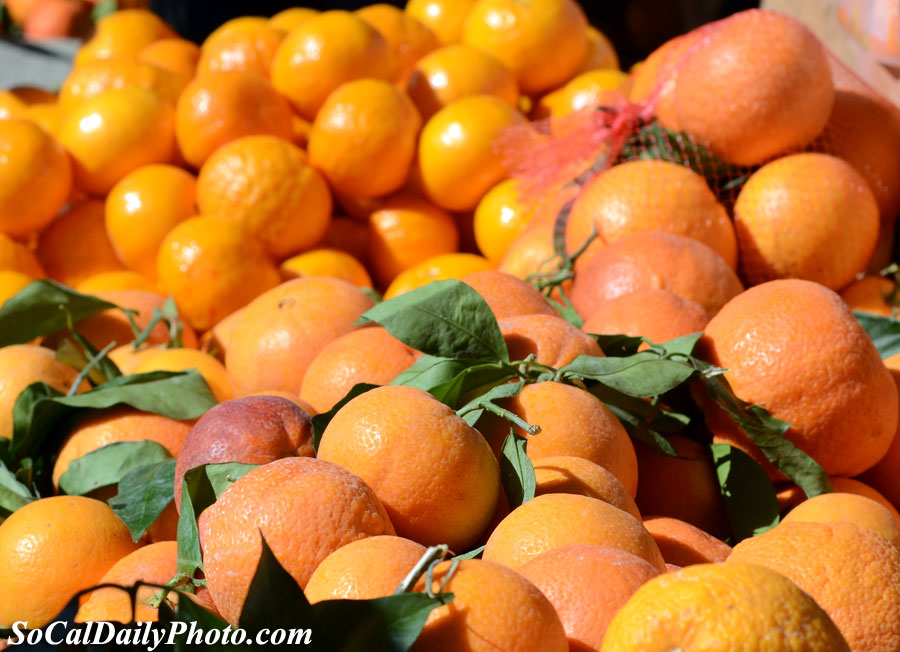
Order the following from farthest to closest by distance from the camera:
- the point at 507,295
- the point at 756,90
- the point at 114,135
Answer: the point at 114,135, the point at 756,90, the point at 507,295

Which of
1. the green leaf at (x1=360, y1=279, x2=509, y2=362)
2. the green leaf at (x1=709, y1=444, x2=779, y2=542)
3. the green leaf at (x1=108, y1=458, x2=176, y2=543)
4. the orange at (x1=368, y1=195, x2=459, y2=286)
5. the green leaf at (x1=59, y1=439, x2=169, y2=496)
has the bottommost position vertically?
the orange at (x1=368, y1=195, x2=459, y2=286)

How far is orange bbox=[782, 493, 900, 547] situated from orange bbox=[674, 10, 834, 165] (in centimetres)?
110

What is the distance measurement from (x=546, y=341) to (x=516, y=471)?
0.30 m

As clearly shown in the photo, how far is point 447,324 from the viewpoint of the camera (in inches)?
51.9

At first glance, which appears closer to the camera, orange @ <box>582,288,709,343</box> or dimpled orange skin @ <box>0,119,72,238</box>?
orange @ <box>582,288,709,343</box>

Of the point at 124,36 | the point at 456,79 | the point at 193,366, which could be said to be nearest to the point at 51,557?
the point at 193,366

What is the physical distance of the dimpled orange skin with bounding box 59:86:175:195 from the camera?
258 centimetres

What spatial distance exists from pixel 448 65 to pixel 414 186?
42 centimetres

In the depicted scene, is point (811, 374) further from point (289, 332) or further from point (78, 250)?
point (78, 250)

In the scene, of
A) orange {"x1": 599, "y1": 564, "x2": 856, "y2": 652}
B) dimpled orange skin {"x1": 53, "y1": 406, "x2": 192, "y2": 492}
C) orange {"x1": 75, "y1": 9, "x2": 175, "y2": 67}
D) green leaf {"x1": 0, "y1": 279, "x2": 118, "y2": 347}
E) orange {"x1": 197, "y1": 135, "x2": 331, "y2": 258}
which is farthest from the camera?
orange {"x1": 75, "y1": 9, "x2": 175, "y2": 67}

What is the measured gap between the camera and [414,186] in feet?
8.84

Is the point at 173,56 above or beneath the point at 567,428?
above

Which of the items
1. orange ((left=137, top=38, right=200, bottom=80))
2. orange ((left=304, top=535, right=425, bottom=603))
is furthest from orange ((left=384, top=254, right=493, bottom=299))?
orange ((left=304, top=535, right=425, bottom=603))

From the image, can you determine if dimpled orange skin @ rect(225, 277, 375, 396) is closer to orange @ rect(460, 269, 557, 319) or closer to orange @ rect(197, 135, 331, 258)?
orange @ rect(460, 269, 557, 319)
